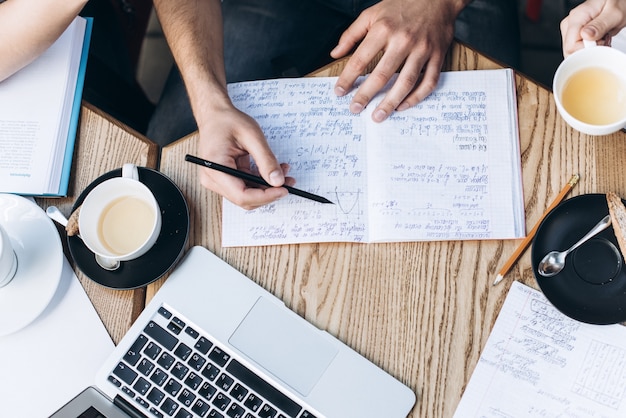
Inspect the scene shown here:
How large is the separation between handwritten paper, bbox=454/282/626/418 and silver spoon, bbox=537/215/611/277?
4cm

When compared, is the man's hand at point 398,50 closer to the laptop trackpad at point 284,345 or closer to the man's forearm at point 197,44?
the man's forearm at point 197,44

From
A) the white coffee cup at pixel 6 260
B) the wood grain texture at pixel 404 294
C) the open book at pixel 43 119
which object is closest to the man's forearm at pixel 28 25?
the open book at pixel 43 119

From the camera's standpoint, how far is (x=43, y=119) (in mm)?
863

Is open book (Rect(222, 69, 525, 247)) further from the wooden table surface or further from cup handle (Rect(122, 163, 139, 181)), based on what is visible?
cup handle (Rect(122, 163, 139, 181))

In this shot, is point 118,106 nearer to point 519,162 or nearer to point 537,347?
point 519,162

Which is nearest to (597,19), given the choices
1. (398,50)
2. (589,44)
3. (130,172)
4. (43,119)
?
(589,44)

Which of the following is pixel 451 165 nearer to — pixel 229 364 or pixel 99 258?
A: pixel 229 364

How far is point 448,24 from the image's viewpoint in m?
0.88

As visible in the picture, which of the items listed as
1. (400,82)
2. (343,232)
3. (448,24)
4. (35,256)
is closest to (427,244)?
(343,232)

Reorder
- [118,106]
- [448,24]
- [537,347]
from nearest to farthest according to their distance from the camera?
1. [537,347]
2. [448,24]
3. [118,106]

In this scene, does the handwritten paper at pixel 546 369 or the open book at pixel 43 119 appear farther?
the open book at pixel 43 119

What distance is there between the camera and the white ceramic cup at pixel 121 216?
2.58 feet

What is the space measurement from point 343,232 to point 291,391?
0.23 meters

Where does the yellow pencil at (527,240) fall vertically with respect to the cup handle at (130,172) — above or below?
below
